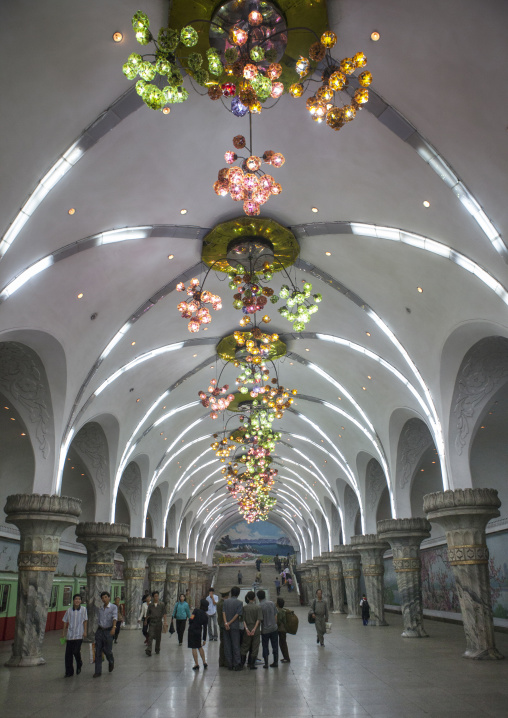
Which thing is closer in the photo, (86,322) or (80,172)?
(80,172)

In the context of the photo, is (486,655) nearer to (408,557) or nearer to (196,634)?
(408,557)

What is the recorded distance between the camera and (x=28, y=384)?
13.0 metres

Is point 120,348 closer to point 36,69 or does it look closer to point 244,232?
point 244,232

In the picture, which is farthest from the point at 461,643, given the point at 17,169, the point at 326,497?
the point at 326,497

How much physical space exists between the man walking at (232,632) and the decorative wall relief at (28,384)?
613 cm

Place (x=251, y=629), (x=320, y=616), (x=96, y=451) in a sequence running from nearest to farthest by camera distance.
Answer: (x=251, y=629) → (x=320, y=616) → (x=96, y=451)

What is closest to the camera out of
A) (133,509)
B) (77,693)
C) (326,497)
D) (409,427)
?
(77,693)

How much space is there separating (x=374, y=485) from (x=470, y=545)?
1207cm

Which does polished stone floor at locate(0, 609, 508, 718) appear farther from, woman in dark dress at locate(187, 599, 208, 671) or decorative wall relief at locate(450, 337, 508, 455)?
decorative wall relief at locate(450, 337, 508, 455)

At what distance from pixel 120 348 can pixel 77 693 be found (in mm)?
8249

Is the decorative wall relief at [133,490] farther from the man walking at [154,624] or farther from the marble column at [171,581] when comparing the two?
the man walking at [154,624]

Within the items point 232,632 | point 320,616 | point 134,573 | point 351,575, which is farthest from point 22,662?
point 351,575

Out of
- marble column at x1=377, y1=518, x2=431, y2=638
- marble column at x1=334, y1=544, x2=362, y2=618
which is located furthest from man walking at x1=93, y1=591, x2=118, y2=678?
marble column at x1=334, y1=544, x2=362, y2=618

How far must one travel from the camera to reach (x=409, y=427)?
17.9m
